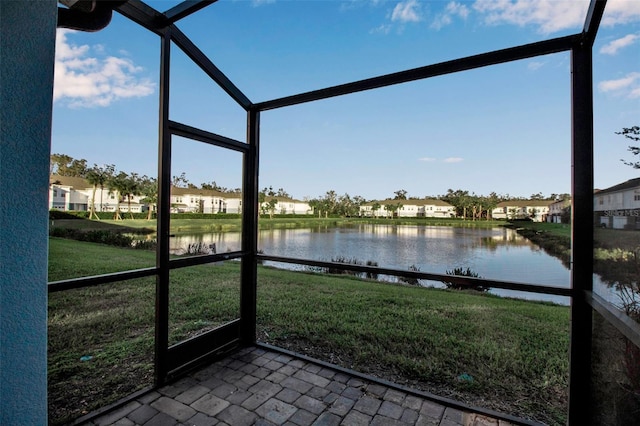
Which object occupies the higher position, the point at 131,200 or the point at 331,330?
the point at 131,200

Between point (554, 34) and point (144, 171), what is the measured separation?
11.2 feet

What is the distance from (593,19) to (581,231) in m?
1.32

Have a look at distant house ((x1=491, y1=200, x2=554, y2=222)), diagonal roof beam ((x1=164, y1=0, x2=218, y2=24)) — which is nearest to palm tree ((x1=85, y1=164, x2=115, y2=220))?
diagonal roof beam ((x1=164, y1=0, x2=218, y2=24))

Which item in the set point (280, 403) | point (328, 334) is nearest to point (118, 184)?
point (280, 403)

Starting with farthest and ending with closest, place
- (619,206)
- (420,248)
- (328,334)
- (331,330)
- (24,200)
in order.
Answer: (420,248), (331,330), (328,334), (619,206), (24,200)

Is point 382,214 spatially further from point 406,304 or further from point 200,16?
point 200,16

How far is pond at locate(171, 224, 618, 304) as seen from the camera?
2568 millimetres

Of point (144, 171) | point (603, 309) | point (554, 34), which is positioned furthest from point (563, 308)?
point (144, 171)

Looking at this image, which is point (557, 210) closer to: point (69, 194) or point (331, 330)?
point (331, 330)

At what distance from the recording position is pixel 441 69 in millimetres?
2328

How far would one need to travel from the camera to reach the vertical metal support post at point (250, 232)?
10.5 feet

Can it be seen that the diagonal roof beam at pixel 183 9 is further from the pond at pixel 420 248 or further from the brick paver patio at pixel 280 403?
the brick paver patio at pixel 280 403

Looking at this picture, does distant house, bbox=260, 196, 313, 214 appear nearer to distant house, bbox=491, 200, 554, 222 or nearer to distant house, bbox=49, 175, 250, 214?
distant house, bbox=49, 175, 250, 214

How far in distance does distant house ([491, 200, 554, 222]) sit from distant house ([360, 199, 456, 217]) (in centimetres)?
51
